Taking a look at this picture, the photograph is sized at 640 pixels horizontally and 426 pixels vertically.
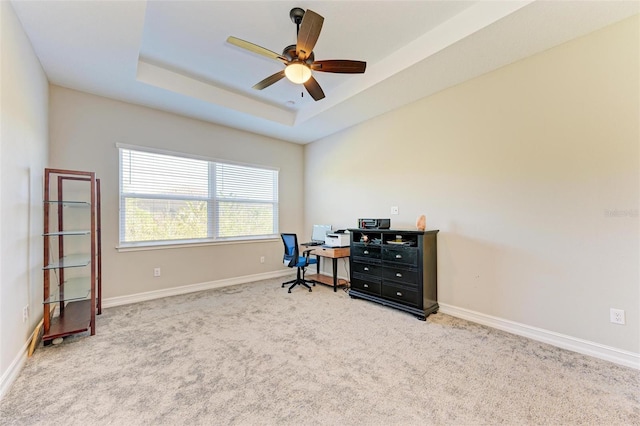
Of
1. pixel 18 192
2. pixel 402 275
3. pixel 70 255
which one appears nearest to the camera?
pixel 18 192

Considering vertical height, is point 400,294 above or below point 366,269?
below

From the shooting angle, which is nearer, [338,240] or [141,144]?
[141,144]

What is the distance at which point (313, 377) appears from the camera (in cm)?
194

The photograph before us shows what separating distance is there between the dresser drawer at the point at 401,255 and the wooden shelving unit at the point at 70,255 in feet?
10.2

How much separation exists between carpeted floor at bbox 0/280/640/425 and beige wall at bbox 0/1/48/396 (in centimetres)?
34

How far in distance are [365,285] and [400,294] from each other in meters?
0.55

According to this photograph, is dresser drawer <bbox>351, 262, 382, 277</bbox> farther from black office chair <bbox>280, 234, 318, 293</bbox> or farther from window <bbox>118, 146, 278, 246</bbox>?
window <bbox>118, 146, 278, 246</bbox>

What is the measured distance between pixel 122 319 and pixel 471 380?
3.46 metres

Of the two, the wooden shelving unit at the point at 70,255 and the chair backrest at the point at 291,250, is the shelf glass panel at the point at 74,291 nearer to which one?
the wooden shelving unit at the point at 70,255

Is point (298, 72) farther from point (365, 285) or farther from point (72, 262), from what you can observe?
point (72, 262)

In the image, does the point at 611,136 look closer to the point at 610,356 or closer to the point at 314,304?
the point at 610,356

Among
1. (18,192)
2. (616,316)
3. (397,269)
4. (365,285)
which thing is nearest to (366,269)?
(365,285)

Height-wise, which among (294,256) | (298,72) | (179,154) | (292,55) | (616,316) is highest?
(292,55)

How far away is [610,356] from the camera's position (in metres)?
2.17
